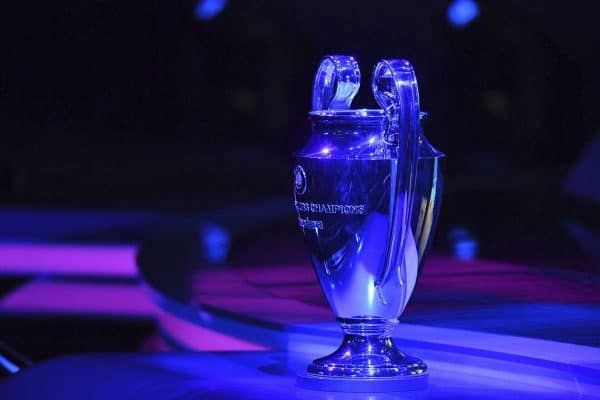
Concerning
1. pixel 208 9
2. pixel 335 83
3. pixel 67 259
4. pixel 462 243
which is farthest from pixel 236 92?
pixel 335 83

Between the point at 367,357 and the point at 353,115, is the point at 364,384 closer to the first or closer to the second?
the point at 367,357

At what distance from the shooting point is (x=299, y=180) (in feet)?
3.36

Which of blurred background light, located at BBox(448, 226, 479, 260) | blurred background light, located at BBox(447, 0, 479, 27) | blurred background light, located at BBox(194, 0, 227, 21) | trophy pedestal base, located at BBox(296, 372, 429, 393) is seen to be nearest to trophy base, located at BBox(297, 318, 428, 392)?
trophy pedestal base, located at BBox(296, 372, 429, 393)

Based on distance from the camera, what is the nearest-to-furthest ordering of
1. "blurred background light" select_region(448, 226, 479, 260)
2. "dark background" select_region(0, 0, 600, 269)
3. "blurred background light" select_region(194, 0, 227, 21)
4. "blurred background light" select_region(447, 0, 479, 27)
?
"blurred background light" select_region(448, 226, 479, 260)
"dark background" select_region(0, 0, 600, 269)
"blurred background light" select_region(447, 0, 479, 27)
"blurred background light" select_region(194, 0, 227, 21)

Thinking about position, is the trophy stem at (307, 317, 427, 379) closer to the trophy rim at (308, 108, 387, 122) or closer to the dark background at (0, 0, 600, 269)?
the trophy rim at (308, 108, 387, 122)

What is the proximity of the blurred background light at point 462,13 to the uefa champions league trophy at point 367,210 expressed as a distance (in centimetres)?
453

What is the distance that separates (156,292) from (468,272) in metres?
0.58

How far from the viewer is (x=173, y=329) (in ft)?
6.40

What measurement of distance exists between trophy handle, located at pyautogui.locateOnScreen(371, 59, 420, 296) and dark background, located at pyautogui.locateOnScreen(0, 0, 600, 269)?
400cm

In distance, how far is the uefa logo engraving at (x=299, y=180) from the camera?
3.34ft

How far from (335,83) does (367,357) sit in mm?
248

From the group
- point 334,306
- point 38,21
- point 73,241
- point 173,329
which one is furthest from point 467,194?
point 334,306

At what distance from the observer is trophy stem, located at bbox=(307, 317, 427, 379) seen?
1.03 m

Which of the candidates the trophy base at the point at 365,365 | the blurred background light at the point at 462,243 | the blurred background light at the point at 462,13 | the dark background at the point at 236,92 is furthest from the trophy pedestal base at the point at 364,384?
the blurred background light at the point at 462,13
